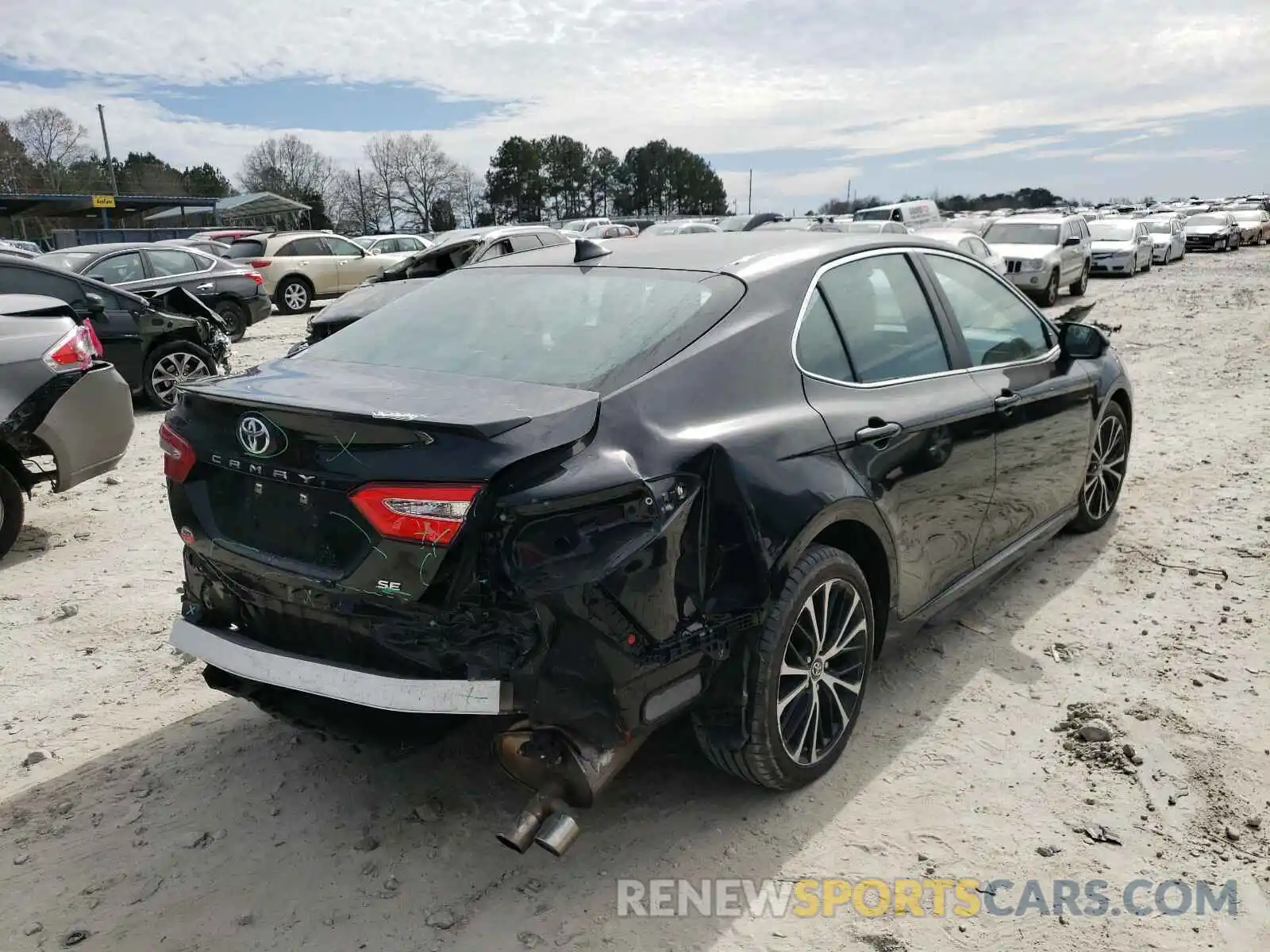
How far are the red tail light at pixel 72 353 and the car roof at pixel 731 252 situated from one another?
124 inches

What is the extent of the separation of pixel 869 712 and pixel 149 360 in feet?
28.2

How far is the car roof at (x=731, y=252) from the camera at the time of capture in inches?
128

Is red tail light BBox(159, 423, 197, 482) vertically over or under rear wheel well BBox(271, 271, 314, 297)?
over

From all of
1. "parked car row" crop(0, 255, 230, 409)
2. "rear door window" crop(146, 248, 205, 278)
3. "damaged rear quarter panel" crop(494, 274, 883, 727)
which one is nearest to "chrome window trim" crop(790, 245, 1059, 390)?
"damaged rear quarter panel" crop(494, 274, 883, 727)

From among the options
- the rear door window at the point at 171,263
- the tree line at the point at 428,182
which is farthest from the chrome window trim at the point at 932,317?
the tree line at the point at 428,182

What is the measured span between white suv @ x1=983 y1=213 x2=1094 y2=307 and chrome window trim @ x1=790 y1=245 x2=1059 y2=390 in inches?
508

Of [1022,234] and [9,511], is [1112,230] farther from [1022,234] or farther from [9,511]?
[9,511]

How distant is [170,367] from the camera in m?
9.84

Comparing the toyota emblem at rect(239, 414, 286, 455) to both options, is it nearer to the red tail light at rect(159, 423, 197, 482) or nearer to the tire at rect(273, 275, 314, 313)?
the red tail light at rect(159, 423, 197, 482)

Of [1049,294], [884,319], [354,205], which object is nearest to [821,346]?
[884,319]

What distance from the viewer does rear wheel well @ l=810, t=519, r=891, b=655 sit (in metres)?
3.12

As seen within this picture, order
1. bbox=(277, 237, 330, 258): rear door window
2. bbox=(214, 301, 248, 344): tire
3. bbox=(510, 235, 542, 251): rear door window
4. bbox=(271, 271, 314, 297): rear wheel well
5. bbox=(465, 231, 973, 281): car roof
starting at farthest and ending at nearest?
1. bbox=(277, 237, 330, 258): rear door window
2. bbox=(271, 271, 314, 297): rear wheel well
3. bbox=(510, 235, 542, 251): rear door window
4. bbox=(214, 301, 248, 344): tire
5. bbox=(465, 231, 973, 281): car roof

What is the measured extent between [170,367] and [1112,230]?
76.4ft

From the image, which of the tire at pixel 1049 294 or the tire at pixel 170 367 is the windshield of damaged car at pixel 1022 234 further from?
the tire at pixel 170 367
